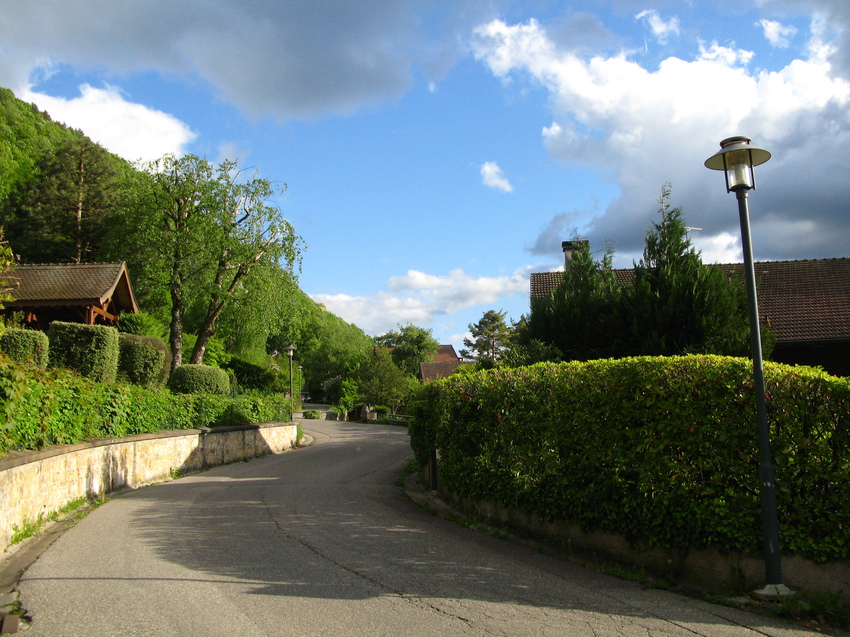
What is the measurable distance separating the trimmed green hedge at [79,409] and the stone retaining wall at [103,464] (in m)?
0.26

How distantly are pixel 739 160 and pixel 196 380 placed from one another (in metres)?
23.2

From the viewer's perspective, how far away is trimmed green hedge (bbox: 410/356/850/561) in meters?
5.73

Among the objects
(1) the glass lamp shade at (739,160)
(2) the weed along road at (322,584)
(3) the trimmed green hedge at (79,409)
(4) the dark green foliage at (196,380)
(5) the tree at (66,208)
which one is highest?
(5) the tree at (66,208)

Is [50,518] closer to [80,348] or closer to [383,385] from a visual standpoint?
[80,348]

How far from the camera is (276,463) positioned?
66.1 ft

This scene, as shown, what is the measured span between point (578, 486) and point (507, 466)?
158 centimetres

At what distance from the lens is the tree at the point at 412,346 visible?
87.9 m

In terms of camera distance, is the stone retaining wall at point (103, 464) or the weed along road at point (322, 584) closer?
the weed along road at point (322, 584)

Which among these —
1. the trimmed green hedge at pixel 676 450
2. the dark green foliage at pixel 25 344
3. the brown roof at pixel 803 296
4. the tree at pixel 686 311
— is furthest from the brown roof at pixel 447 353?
the trimmed green hedge at pixel 676 450

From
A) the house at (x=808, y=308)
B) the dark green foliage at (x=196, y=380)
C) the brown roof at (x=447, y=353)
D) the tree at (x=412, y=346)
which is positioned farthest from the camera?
the brown roof at (x=447, y=353)

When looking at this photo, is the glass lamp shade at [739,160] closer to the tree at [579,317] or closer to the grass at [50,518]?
the tree at [579,317]

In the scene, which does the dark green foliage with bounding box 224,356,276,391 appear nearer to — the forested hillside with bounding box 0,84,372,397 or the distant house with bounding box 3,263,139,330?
the forested hillside with bounding box 0,84,372,397

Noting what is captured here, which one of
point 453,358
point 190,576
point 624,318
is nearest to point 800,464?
point 190,576

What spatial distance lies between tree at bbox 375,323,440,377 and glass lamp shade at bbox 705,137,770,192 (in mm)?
77565
